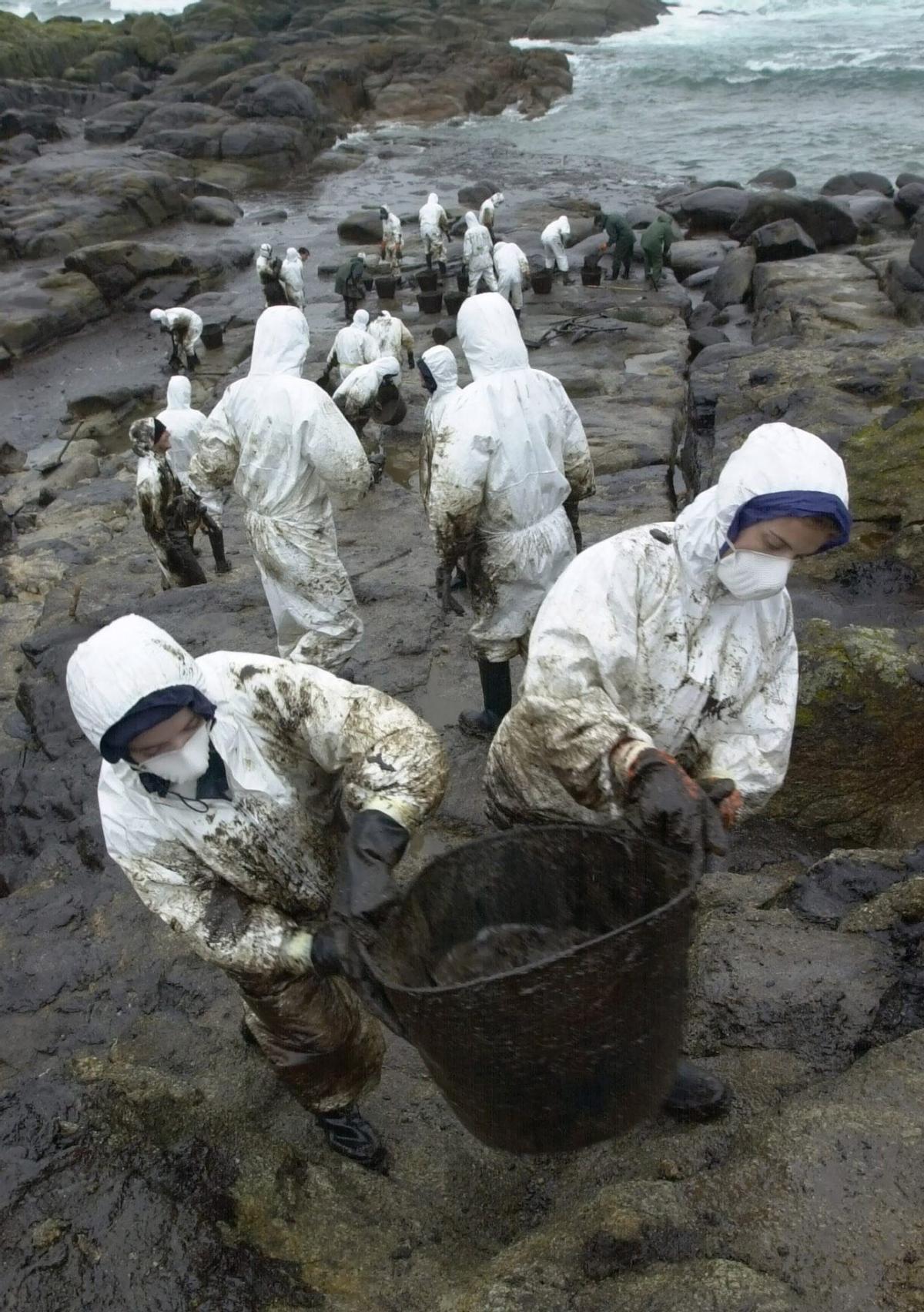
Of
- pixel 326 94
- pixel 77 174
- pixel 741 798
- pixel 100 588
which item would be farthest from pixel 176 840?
pixel 326 94

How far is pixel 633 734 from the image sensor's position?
2234mm

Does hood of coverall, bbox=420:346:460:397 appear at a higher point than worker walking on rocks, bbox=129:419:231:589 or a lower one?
higher

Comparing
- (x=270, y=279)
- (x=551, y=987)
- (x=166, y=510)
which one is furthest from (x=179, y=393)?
(x=270, y=279)

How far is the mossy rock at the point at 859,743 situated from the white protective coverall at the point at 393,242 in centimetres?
1598

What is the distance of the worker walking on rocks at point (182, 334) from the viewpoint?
44.9 ft

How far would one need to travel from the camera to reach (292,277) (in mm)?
15992

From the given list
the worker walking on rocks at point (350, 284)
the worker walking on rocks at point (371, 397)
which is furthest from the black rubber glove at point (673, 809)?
the worker walking on rocks at point (350, 284)

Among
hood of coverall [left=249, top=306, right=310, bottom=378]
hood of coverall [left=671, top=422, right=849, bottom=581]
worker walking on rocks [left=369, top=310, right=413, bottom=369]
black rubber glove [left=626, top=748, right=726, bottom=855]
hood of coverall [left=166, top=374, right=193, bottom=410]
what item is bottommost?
worker walking on rocks [left=369, top=310, right=413, bottom=369]

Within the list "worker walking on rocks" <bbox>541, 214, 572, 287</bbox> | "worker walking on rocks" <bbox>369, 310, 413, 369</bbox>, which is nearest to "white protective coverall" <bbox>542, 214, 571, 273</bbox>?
"worker walking on rocks" <bbox>541, 214, 572, 287</bbox>

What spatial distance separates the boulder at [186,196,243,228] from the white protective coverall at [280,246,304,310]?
31.6 feet

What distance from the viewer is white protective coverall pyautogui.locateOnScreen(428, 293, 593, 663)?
13.5ft

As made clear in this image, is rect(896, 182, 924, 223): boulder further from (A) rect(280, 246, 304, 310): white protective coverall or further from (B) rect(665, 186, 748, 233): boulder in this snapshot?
(A) rect(280, 246, 304, 310): white protective coverall

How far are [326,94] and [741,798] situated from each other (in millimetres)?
38724

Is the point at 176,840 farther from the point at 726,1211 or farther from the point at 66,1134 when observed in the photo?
the point at 726,1211
